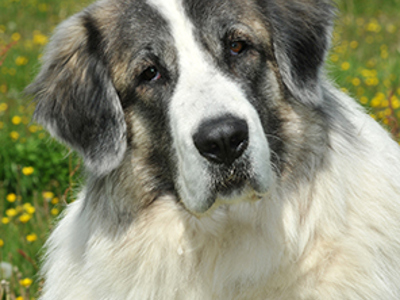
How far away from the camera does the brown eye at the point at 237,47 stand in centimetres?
307

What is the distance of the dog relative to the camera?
3.04 metres

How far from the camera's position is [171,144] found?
119 inches

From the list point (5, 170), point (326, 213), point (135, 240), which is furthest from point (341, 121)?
point (5, 170)

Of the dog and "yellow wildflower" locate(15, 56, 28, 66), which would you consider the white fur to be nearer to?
the dog

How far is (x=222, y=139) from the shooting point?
265 cm

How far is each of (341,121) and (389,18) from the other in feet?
16.5

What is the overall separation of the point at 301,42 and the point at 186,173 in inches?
34.7

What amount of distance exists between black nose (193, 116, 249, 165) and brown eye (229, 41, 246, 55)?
510 mm

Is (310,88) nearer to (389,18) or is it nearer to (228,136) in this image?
(228,136)

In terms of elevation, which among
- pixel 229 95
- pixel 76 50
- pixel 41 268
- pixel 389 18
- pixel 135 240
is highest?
pixel 76 50

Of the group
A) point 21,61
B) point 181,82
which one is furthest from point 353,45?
point 181,82

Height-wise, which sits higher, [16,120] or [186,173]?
[186,173]

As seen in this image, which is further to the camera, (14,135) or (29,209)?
(14,135)

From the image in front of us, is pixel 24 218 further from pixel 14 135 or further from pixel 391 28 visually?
pixel 391 28
